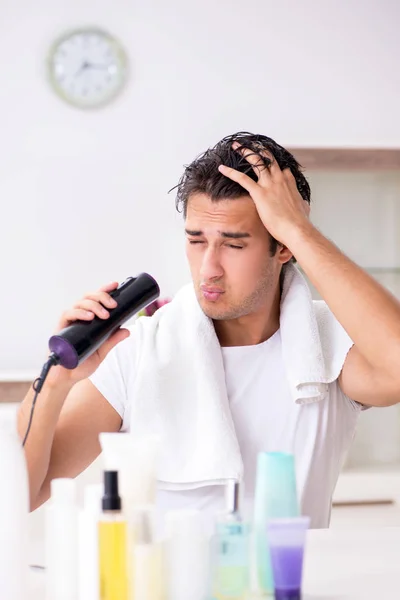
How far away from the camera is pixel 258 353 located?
1828 millimetres

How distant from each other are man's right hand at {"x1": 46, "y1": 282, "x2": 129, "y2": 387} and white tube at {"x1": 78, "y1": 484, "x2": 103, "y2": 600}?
0.46m

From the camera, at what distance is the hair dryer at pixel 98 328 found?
55.6 inches

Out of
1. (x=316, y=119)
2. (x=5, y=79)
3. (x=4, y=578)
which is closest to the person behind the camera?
(x=4, y=578)

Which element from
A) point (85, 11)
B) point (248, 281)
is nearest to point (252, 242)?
point (248, 281)

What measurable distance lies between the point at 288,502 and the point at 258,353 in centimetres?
67

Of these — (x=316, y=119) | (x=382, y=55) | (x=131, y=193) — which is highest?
(x=382, y=55)

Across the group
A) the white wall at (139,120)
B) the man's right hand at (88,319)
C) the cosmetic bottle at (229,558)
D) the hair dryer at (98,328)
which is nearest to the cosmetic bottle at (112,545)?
the cosmetic bottle at (229,558)

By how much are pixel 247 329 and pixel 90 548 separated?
843 millimetres

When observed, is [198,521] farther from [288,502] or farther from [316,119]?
[316,119]

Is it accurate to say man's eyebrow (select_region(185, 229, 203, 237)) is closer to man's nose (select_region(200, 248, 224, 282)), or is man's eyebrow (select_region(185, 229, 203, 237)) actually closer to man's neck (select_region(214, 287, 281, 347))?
man's nose (select_region(200, 248, 224, 282))

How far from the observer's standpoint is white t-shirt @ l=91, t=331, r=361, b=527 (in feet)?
5.78

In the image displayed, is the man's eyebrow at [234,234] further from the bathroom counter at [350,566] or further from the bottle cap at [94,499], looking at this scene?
the bottle cap at [94,499]

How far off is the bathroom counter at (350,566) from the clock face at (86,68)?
7.90ft

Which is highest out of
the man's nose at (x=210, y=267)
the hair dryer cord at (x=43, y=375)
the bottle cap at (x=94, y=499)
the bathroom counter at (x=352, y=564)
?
the man's nose at (x=210, y=267)
